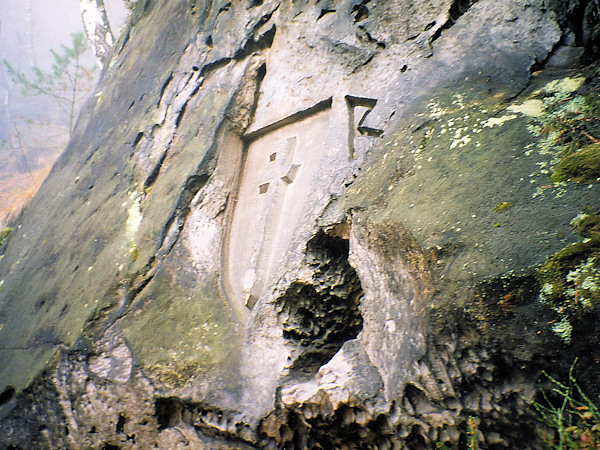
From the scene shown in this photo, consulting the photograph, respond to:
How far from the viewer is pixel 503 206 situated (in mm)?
1871

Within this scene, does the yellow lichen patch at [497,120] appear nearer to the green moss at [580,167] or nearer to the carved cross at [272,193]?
the green moss at [580,167]

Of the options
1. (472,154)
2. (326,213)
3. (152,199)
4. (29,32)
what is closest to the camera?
(472,154)

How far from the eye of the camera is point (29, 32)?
37500 millimetres

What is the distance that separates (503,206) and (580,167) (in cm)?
31

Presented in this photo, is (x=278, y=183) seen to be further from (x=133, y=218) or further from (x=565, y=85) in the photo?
(x=565, y=85)

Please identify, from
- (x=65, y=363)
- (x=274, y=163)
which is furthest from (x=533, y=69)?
(x=65, y=363)

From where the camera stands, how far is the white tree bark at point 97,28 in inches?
368

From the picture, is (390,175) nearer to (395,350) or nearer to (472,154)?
(472,154)

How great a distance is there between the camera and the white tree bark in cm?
934

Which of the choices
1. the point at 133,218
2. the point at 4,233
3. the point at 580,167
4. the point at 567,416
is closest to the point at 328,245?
the point at 580,167

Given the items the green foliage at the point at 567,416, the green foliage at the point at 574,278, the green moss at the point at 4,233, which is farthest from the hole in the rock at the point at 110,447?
the green moss at the point at 4,233

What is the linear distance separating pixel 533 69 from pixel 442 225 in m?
1.00

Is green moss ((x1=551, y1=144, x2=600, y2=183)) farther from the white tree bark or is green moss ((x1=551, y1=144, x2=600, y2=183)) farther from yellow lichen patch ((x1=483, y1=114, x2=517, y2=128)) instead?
the white tree bark

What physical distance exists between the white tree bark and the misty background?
10.7 ft
